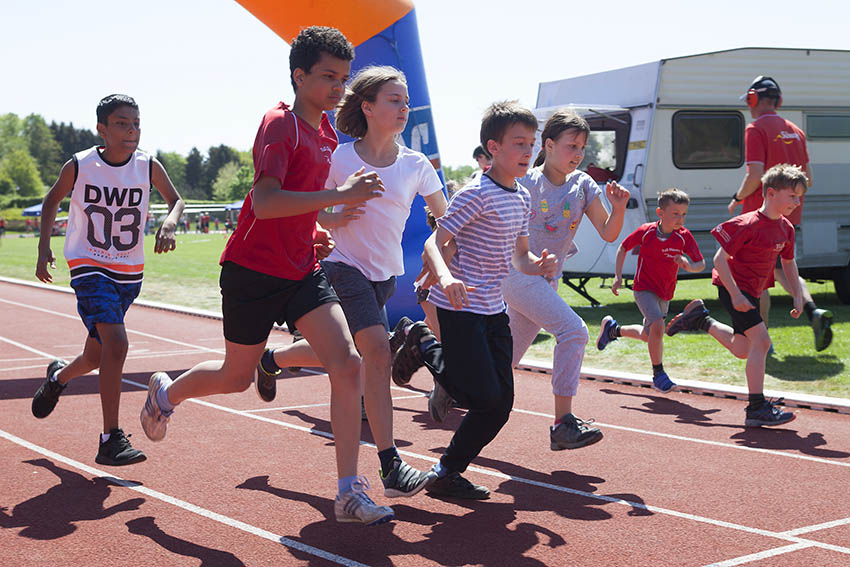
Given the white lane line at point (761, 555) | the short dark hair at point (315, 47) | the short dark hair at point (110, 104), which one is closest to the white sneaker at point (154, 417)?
the short dark hair at point (110, 104)

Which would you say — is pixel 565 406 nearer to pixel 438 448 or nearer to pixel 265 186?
pixel 438 448

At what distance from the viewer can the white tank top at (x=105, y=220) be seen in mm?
5938

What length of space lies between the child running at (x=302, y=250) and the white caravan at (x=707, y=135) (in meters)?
10.5

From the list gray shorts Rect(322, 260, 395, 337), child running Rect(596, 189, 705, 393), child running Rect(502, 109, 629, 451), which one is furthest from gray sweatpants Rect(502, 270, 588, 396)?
child running Rect(596, 189, 705, 393)

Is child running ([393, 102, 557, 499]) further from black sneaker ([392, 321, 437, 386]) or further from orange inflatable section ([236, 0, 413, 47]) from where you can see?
orange inflatable section ([236, 0, 413, 47])

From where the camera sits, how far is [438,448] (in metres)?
6.34

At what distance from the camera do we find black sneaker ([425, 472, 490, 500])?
196 inches

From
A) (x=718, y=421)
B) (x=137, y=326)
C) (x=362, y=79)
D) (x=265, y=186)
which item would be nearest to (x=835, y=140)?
(x=718, y=421)

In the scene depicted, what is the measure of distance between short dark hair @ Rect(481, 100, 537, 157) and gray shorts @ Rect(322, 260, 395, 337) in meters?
0.98

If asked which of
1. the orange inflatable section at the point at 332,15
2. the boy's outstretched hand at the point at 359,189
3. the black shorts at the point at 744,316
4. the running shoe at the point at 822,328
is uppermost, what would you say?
the orange inflatable section at the point at 332,15

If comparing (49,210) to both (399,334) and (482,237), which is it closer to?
(399,334)

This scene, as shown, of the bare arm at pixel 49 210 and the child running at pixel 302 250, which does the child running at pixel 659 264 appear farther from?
the bare arm at pixel 49 210

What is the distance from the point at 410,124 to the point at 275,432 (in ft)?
19.8

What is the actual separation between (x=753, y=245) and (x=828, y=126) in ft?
32.6
